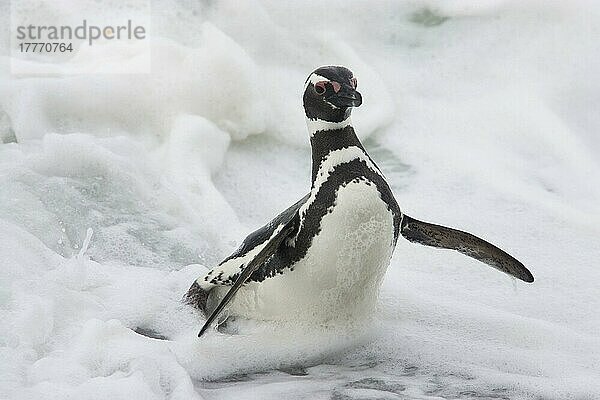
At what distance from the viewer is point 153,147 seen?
3.85 metres

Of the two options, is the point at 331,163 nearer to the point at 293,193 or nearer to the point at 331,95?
the point at 331,95

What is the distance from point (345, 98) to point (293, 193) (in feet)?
4.97

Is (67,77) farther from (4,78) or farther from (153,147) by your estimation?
(153,147)

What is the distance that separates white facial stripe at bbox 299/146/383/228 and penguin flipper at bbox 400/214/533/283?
24cm

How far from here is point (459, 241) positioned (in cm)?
255

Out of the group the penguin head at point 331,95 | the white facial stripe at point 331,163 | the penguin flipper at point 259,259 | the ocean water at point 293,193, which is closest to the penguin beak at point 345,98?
the penguin head at point 331,95

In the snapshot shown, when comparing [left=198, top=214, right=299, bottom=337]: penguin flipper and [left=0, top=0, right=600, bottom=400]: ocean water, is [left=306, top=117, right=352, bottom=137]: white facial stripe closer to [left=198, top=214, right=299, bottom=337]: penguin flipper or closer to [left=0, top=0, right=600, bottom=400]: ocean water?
[left=198, top=214, right=299, bottom=337]: penguin flipper

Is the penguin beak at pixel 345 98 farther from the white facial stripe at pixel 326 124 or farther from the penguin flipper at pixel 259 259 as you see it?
the penguin flipper at pixel 259 259

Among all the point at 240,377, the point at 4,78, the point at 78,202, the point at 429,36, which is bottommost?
the point at 240,377

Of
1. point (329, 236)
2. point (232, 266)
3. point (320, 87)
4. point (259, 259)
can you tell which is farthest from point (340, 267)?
point (320, 87)

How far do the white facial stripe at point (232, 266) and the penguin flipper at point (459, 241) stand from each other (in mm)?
372

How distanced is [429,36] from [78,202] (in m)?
2.54

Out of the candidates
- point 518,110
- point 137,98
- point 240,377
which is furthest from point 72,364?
point 518,110

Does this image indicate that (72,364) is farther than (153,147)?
A: No
